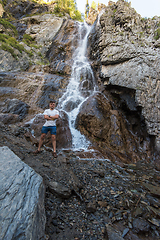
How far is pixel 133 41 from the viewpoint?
10320mm

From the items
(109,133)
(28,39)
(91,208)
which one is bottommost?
(91,208)

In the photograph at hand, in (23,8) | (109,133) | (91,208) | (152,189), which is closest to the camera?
(91,208)

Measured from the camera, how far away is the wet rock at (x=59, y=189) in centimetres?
295

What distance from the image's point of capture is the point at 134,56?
10.0 meters

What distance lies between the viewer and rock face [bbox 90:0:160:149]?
920 centimetres

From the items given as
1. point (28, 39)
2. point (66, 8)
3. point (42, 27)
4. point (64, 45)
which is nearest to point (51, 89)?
point (64, 45)

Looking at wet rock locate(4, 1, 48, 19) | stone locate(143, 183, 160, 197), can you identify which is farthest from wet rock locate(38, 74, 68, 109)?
wet rock locate(4, 1, 48, 19)

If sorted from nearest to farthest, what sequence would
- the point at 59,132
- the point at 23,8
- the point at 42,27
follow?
the point at 59,132 → the point at 42,27 → the point at 23,8

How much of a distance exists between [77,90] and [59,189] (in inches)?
452

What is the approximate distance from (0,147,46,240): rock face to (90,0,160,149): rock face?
931cm

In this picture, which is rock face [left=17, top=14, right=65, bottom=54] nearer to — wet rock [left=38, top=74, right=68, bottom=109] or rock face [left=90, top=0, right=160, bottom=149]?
wet rock [left=38, top=74, right=68, bottom=109]

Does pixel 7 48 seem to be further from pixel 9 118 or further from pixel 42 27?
pixel 42 27

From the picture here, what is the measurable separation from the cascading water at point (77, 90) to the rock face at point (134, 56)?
2798mm

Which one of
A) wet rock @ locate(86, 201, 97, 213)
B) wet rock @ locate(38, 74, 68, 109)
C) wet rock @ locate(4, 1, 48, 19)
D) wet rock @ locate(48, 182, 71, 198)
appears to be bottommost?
wet rock @ locate(86, 201, 97, 213)
